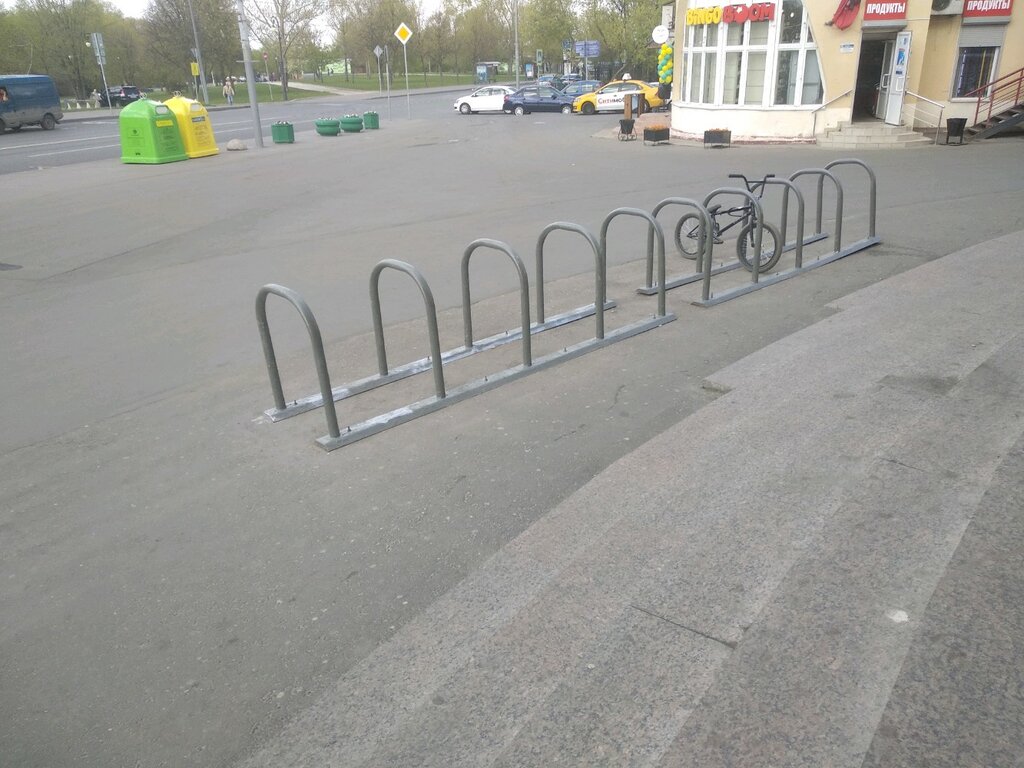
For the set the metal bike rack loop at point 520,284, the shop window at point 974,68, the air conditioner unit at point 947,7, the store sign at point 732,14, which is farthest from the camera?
the shop window at point 974,68

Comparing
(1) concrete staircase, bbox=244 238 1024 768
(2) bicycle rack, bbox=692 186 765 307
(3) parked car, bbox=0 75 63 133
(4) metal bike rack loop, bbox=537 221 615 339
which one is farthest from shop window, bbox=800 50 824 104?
(3) parked car, bbox=0 75 63 133

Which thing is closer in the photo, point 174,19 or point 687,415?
point 687,415

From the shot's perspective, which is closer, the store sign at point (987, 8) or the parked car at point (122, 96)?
the store sign at point (987, 8)

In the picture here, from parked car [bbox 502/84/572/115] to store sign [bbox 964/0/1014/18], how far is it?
2007 cm

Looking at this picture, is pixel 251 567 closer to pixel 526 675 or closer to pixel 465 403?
pixel 526 675

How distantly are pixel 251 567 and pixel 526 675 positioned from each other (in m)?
1.58

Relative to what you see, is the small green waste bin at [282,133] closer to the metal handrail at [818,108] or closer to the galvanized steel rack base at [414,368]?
the metal handrail at [818,108]

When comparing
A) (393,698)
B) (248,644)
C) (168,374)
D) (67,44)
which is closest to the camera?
(393,698)

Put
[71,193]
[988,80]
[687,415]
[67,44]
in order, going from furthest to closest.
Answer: [67,44] → [988,80] → [71,193] → [687,415]

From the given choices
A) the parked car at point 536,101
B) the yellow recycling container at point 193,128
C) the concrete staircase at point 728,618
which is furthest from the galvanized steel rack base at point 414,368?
the parked car at point 536,101

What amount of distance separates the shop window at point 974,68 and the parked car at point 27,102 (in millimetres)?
34564

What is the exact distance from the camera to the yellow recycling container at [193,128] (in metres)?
21.6

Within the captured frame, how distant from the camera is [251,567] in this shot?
3740mm

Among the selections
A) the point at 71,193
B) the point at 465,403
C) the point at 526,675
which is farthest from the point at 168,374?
the point at 71,193
